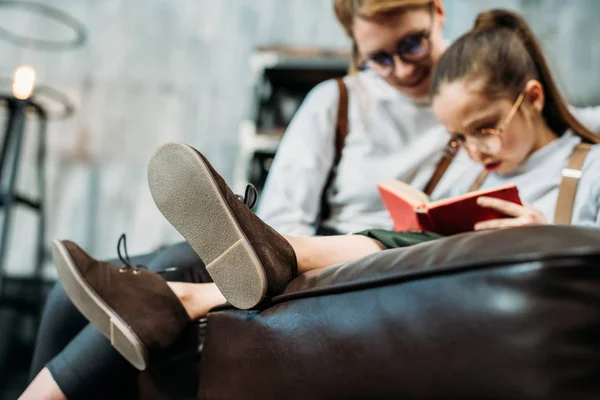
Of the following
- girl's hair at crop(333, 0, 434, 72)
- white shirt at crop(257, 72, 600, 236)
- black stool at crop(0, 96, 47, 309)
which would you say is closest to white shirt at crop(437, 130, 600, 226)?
white shirt at crop(257, 72, 600, 236)

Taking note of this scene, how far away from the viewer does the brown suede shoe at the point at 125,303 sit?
0.75 m

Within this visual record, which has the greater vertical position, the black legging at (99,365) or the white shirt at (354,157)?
the white shirt at (354,157)

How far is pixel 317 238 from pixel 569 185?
0.47 m

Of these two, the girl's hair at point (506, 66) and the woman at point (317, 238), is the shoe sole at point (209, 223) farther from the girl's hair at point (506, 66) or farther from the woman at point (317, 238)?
the girl's hair at point (506, 66)

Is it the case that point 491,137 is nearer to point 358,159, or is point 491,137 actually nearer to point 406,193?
point 406,193

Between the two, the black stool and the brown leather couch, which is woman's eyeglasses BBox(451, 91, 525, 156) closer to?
the brown leather couch

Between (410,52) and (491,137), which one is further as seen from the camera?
(410,52)

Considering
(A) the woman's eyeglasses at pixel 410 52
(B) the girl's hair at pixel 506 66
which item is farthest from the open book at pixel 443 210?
(A) the woman's eyeglasses at pixel 410 52

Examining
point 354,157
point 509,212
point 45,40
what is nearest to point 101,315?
point 509,212

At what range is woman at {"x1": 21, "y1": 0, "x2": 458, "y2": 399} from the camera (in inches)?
47.5

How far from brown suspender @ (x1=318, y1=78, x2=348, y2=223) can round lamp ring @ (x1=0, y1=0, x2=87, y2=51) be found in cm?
171

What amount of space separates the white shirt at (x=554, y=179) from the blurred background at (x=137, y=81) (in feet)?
5.09

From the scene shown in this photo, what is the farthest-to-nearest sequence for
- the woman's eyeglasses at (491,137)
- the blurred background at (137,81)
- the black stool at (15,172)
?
1. the blurred background at (137,81)
2. the black stool at (15,172)
3. the woman's eyeglasses at (491,137)

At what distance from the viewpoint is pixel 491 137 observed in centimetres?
103
